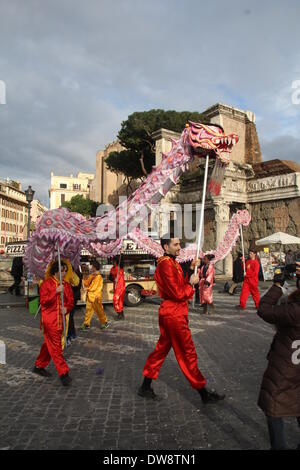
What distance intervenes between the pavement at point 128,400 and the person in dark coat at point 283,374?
74 cm

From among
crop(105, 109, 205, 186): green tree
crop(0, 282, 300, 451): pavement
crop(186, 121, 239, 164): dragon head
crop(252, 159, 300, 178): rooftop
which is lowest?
crop(0, 282, 300, 451): pavement

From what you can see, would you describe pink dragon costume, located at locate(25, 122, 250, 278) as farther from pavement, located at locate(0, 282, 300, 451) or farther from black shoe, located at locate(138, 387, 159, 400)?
black shoe, located at locate(138, 387, 159, 400)

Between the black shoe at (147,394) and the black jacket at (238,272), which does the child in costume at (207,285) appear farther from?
the black shoe at (147,394)

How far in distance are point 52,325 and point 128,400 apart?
148 cm

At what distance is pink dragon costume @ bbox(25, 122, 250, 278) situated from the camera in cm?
731

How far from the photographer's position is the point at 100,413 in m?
4.19

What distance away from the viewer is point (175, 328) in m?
4.31

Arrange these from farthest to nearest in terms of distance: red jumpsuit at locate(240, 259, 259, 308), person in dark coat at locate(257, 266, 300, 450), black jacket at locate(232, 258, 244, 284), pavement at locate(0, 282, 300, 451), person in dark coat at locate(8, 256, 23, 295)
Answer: person in dark coat at locate(8, 256, 23, 295) → black jacket at locate(232, 258, 244, 284) → red jumpsuit at locate(240, 259, 259, 308) → pavement at locate(0, 282, 300, 451) → person in dark coat at locate(257, 266, 300, 450)

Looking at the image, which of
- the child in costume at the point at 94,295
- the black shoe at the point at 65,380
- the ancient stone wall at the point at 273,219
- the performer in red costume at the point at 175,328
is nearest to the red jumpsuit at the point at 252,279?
the child in costume at the point at 94,295

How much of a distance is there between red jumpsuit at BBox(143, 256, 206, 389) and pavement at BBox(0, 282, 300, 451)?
0.43m

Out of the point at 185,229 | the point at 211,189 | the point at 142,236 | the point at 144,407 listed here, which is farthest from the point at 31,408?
the point at 185,229

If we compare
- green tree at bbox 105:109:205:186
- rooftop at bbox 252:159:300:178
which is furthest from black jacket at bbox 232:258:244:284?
green tree at bbox 105:109:205:186
